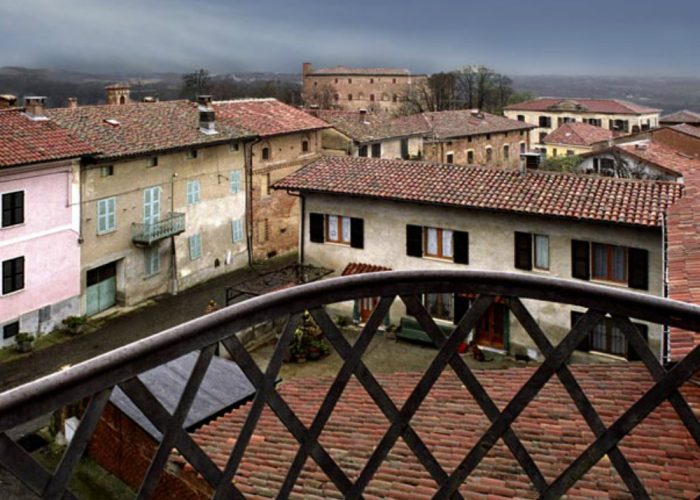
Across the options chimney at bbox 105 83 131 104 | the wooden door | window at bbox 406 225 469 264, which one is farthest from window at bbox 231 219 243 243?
the wooden door

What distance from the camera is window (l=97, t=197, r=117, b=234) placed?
24.1 m

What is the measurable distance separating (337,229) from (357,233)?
89 centimetres

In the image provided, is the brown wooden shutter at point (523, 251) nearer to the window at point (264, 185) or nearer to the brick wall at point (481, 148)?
the window at point (264, 185)

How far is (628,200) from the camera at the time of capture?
1847 cm

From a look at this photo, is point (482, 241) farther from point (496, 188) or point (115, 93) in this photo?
point (115, 93)

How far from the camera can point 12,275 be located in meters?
21.5

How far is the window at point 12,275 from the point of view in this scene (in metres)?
21.2

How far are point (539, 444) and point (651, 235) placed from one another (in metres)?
13.4

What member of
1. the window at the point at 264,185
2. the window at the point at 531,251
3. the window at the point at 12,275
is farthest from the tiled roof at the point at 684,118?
the window at the point at 12,275

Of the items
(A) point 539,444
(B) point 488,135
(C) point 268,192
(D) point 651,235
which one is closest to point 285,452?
(A) point 539,444

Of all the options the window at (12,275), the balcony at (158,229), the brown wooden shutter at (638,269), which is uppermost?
the balcony at (158,229)

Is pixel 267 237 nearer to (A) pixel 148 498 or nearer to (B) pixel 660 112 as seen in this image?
(A) pixel 148 498

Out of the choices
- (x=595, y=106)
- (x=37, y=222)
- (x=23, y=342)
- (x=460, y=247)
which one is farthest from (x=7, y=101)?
(x=595, y=106)

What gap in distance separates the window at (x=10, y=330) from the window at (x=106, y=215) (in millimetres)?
4480
